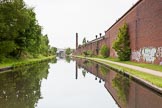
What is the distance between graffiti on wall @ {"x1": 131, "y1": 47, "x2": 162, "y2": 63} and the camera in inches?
1248

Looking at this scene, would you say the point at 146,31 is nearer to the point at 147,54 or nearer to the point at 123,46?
the point at 147,54

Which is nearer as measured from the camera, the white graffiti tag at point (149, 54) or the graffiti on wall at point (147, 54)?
the graffiti on wall at point (147, 54)

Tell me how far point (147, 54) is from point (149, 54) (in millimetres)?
1063

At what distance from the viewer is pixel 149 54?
116 feet

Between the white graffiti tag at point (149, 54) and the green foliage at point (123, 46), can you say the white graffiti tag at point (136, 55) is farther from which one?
the green foliage at point (123, 46)

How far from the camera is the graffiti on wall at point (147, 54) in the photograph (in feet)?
104

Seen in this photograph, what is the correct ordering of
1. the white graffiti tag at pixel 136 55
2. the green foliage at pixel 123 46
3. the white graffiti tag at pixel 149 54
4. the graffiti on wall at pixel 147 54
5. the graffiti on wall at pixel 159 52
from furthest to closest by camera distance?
the green foliage at pixel 123 46, the white graffiti tag at pixel 136 55, the white graffiti tag at pixel 149 54, the graffiti on wall at pixel 147 54, the graffiti on wall at pixel 159 52

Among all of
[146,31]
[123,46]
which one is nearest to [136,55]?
[146,31]

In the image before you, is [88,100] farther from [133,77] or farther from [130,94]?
[133,77]

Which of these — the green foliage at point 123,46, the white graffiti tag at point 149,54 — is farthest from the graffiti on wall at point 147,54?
the green foliage at point 123,46

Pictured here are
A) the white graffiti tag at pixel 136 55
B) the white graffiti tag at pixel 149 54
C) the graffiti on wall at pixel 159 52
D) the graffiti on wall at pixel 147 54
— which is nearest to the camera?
the graffiti on wall at pixel 159 52

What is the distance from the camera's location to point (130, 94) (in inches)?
544

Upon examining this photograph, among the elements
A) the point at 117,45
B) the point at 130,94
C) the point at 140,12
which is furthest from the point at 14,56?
the point at 130,94

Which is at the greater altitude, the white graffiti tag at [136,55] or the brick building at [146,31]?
the brick building at [146,31]
